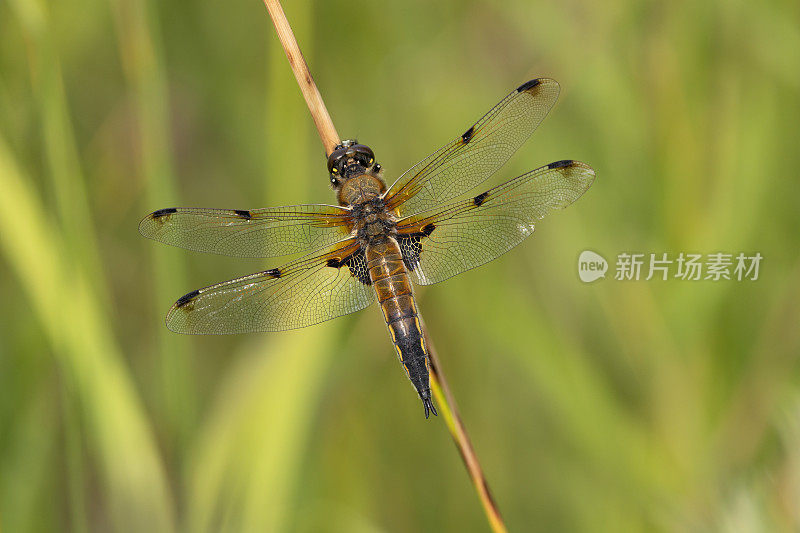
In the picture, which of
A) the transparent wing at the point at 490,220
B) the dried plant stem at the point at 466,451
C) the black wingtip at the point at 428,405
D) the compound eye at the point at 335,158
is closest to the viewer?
the dried plant stem at the point at 466,451

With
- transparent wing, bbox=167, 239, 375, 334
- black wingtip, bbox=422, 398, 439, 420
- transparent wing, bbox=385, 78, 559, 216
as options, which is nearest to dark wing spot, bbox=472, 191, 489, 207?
transparent wing, bbox=385, 78, 559, 216

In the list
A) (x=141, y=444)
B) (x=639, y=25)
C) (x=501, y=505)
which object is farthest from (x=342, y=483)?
(x=639, y=25)

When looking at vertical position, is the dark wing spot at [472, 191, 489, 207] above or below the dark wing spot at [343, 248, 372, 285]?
above

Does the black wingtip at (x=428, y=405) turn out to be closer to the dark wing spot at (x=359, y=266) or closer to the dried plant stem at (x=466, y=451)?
the dried plant stem at (x=466, y=451)

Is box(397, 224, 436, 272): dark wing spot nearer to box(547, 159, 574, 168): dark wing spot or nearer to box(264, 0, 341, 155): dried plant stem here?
box(547, 159, 574, 168): dark wing spot

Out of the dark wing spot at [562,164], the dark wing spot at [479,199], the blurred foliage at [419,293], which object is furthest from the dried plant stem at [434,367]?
the dark wing spot at [562,164]

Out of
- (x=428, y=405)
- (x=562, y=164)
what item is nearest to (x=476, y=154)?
(x=562, y=164)

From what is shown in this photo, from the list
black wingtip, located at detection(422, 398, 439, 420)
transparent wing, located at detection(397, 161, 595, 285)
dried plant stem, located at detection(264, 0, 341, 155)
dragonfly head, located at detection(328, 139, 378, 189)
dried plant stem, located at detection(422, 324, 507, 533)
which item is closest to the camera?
dried plant stem, located at detection(422, 324, 507, 533)
